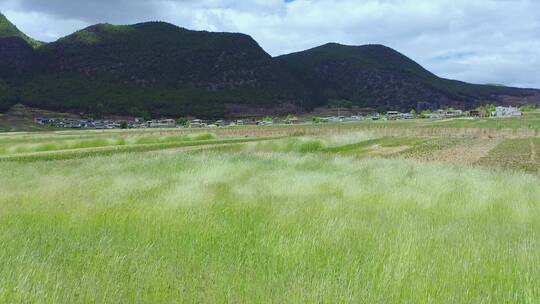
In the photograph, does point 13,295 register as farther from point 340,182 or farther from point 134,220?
point 340,182

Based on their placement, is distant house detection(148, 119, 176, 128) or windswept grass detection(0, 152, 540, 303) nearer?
windswept grass detection(0, 152, 540, 303)

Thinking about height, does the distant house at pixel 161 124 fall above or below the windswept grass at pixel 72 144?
below

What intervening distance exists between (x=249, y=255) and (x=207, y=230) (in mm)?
1368

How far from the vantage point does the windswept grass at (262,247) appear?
3.93 meters

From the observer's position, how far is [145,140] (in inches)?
1993

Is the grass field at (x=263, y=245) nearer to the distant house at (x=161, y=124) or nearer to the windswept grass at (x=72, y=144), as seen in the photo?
the windswept grass at (x=72, y=144)

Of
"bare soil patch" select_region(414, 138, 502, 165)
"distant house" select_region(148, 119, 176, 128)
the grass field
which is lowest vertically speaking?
"distant house" select_region(148, 119, 176, 128)

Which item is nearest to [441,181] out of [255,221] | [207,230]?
[255,221]

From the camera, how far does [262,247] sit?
213 inches

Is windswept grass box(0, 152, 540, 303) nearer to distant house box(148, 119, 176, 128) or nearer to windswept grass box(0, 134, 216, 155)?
windswept grass box(0, 134, 216, 155)

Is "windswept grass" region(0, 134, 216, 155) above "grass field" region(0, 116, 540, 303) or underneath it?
underneath

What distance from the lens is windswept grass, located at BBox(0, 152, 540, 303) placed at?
3932 mm

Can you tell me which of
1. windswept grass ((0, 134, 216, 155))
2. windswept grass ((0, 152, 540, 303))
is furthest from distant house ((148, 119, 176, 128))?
windswept grass ((0, 152, 540, 303))

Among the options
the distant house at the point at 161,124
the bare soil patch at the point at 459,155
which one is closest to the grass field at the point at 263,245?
the bare soil patch at the point at 459,155
